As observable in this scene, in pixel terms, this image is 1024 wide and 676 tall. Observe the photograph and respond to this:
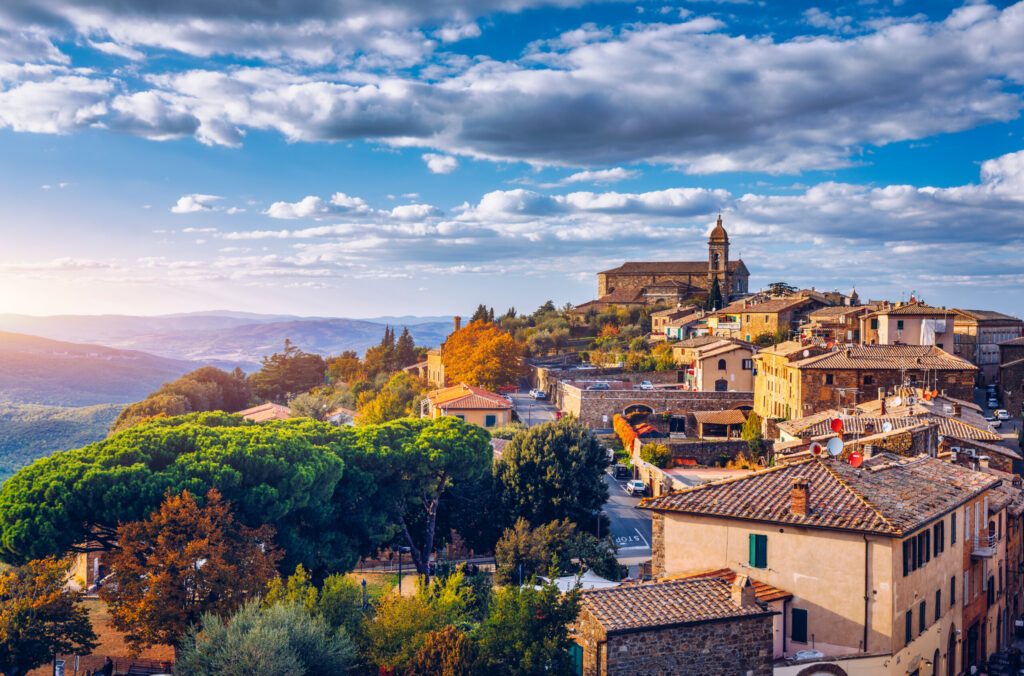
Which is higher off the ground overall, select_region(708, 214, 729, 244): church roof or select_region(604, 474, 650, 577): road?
select_region(708, 214, 729, 244): church roof

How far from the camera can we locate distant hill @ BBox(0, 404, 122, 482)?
87.7m

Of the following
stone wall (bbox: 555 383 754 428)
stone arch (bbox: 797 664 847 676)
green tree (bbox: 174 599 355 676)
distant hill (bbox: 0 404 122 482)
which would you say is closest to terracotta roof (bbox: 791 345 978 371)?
stone wall (bbox: 555 383 754 428)

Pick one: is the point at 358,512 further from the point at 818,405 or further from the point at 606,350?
the point at 606,350

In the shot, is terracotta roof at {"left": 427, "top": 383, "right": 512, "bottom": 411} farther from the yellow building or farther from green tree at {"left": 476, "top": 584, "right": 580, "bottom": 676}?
green tree at {"left": 476, "top": 584, "right": 580, "bottom": 676}

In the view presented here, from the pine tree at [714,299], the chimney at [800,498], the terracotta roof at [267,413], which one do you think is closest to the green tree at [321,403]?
the terracotta roof at [267,413]

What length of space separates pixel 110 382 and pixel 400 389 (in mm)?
93944

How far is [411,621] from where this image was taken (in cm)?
1869

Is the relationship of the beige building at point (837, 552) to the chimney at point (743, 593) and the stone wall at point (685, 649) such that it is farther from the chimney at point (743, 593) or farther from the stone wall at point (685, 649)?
the chimney at point (743, 593)

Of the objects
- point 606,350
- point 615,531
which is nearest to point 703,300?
point 606,350

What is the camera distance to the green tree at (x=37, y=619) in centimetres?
2142

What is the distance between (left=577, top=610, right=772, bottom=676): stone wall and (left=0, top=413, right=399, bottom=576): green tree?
13.8 m

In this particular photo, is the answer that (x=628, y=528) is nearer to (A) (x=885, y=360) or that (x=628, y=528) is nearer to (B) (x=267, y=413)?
(A) (x=885, y=360)

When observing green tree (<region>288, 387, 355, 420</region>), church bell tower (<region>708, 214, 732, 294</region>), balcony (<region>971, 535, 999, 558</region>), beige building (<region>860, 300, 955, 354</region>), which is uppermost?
church bell tower (<region>708, 214, 732, 294</region>)

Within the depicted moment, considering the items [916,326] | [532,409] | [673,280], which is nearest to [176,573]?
[532,409]
